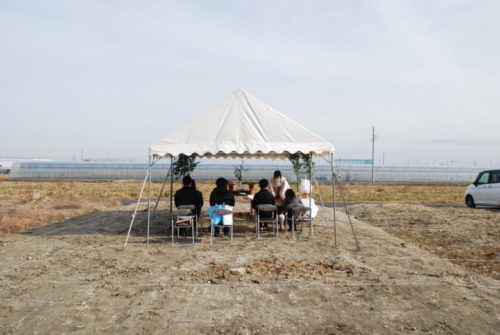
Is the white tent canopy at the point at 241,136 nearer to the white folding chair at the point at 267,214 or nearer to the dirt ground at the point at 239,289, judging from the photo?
the white folding chair at the point at 267,214

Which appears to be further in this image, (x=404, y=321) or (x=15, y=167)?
(x=15, y=167)

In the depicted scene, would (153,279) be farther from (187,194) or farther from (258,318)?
(187,194)

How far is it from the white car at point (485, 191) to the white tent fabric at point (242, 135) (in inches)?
399

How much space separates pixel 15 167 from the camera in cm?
4888

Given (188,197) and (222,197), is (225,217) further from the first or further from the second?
(188,197)

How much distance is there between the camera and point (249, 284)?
5.59 meters

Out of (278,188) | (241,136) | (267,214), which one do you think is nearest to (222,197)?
(267,214)

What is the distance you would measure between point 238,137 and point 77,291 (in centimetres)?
457

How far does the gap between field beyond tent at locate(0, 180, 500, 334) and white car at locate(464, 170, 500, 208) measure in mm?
6085

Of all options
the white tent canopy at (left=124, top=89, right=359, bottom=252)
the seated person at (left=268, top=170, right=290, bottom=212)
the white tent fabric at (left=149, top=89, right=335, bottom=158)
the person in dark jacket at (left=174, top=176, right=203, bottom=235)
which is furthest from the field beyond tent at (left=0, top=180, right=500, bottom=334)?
the white tent fabric at (left=149, top=89, right=335, bottom=158)

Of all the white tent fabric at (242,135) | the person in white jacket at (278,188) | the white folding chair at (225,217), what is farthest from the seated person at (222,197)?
the person in white jacket at (278,188)

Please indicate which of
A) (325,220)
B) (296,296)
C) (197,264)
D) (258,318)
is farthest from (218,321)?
(325,220)

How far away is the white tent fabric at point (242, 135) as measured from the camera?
8.52 metres

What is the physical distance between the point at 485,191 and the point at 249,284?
45.5ft
